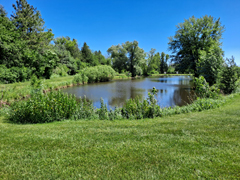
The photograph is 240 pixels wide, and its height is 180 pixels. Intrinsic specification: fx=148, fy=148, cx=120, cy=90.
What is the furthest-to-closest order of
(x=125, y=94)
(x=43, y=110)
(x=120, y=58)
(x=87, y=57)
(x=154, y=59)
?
(x=154, y=59) → (x=87, y=57) → (x=120, y=58) → (x=125, y=94) → (x=43, y=110)

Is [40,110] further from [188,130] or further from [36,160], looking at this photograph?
[188,130]

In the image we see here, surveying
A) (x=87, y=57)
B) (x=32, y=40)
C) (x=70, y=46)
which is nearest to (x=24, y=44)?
(x=32, y=40)

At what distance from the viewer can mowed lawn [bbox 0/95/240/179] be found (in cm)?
254

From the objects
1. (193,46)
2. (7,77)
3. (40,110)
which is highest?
(193,46)

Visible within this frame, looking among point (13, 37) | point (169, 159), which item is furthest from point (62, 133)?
point (13, 37)

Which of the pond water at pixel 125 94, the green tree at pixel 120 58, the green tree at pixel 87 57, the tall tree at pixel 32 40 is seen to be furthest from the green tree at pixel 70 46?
the pond water at pixel 125 94

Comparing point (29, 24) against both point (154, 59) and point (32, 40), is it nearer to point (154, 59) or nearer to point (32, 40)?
point (32, 40)

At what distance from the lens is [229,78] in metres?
12.1

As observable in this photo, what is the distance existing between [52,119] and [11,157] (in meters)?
2.99

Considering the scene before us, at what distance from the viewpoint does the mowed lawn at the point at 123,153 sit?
8.32 ft

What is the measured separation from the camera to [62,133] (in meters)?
4.28

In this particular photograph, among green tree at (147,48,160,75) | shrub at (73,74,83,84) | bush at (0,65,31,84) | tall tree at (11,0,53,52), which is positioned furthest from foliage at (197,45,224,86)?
green tree at (147,48,160,75)

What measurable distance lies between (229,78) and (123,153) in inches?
506

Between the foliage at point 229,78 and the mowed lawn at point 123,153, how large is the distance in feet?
31.1
